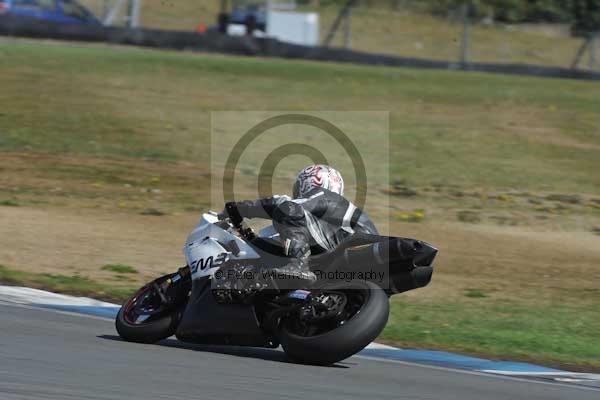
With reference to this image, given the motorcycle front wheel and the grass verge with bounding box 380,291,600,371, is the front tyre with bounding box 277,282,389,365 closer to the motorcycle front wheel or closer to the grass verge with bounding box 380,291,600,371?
the motorcycle front wheel

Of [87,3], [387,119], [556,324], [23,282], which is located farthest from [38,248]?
[87,3]

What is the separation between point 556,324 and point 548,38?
3684cm

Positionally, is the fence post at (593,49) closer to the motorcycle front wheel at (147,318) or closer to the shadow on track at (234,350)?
the shadow on track at (234,350)

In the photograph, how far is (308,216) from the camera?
7047mm

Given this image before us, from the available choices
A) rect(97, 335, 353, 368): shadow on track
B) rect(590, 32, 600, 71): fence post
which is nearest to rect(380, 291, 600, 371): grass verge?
rect(97, 335, 353, 368): shadow on track

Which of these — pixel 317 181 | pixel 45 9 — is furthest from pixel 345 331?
pixel 45 9

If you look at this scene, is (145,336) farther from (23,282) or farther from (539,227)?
(539,227)

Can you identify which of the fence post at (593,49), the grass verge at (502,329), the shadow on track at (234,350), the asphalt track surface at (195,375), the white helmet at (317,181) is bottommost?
the grass verge at (502,329)

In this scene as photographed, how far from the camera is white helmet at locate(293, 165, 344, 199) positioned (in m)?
7.22

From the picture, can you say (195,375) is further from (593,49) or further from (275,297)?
(593,49)

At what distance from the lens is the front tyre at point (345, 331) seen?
6.63 m

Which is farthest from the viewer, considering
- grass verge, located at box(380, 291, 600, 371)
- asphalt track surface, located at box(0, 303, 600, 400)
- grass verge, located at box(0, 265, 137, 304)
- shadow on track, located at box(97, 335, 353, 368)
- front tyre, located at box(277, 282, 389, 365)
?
grass verge, located at box(0, 265, 137, 304)

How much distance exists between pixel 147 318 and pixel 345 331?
1.64 metres

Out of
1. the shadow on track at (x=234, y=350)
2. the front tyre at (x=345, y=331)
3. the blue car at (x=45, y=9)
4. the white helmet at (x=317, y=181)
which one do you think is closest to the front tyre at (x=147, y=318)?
the shadow on track at (x=234, y=350)
